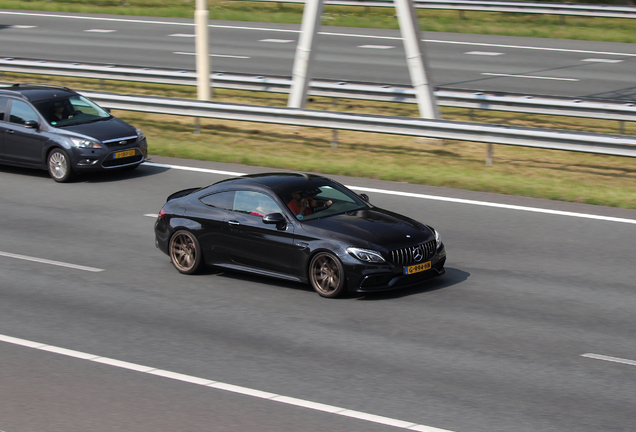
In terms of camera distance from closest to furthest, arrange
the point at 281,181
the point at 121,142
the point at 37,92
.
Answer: the point at 281,181
the point at 121,142
the point at 37,92

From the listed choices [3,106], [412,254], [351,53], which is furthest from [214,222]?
[351,53]

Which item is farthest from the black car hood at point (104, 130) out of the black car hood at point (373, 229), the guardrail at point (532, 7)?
the guardrail at point (532, 7)

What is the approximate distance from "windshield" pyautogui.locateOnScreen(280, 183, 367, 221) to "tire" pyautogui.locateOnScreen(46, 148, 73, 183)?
7.79m

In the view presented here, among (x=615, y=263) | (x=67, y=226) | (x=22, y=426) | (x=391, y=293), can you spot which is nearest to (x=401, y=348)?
(x=391, y=293)

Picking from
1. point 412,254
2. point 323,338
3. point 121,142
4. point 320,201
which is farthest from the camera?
point 121,142

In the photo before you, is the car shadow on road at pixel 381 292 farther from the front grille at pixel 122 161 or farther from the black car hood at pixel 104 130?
the black car hood at pixel 104 130

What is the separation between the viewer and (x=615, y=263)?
11.7 metres

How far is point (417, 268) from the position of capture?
33.7ft

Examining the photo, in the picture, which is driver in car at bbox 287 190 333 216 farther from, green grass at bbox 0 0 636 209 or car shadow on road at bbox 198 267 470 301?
green grass at bbox 0 0 636 209

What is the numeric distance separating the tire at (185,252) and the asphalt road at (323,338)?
0.17 meters

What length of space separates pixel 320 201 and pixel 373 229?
38.2 inches

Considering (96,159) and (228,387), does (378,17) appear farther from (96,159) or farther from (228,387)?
(228,387)

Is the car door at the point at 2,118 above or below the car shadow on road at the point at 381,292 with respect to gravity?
above

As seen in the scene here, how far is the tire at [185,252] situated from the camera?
1148 centimetres
